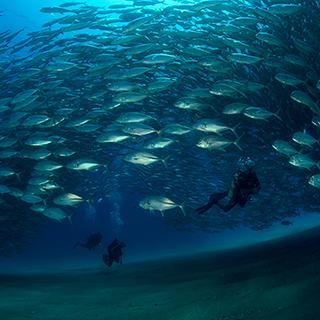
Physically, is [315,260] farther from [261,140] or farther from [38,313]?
[261,140]

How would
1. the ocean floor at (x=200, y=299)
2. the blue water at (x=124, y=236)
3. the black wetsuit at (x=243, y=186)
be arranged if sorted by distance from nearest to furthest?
the ocean floor at (x=200, y=299) < the black wetsuit at (x=243, y=186) < the blue water at (x=124, y=236)

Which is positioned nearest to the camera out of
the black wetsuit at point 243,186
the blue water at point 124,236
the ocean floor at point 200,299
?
the ocean floor at point 200,299

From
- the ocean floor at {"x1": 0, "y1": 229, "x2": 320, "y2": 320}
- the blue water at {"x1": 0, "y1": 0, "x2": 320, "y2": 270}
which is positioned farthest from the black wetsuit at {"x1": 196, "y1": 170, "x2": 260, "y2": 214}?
the blue water at {"x1": 0, "y1": 0, "x2": 320, "y2": 270}

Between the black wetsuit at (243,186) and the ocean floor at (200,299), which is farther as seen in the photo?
the black wetsuit at (243,186)

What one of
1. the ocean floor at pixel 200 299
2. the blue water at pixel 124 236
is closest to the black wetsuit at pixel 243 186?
the ocean floor at pixel 200 299

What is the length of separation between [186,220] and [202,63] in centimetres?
1553

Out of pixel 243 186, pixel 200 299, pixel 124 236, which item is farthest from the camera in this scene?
pixel 124 236

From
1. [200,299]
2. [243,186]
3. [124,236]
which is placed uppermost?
[243,186]

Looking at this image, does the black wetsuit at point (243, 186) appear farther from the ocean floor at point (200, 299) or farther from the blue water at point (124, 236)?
the blue water at point (124, 236)

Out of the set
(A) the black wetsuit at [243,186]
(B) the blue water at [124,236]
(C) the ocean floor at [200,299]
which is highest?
(A) the black wetsuit at [243,186]

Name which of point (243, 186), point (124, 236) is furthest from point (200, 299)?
point (124, 236)

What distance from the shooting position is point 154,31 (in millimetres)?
11219

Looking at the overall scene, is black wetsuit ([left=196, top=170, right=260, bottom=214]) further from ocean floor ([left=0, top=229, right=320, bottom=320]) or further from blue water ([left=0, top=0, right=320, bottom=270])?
blue water ([left=0, top=0, right=320, bottom=270])

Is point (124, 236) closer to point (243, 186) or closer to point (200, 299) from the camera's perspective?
point (200, 299)
